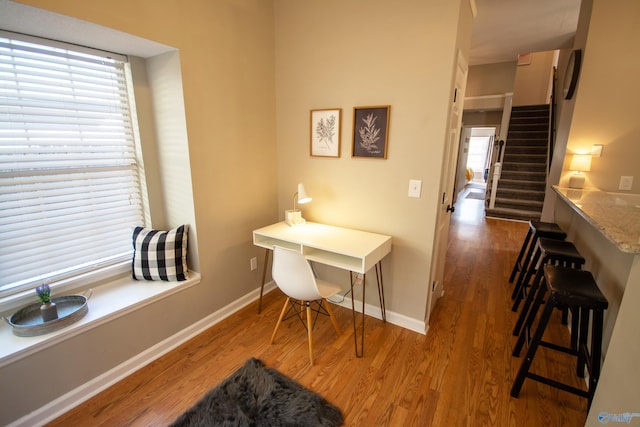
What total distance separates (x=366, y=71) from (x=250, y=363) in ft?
7.56

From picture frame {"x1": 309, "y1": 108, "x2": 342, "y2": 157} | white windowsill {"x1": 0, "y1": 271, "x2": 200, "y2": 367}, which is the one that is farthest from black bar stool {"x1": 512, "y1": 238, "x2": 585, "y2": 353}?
white windowsill {"x1": 0, "y1": 271, "x2": 200, "y2": 367}

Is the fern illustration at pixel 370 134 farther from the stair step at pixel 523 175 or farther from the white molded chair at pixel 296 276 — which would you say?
the stair step at pixel 523 175

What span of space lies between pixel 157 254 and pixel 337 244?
1.34 metres

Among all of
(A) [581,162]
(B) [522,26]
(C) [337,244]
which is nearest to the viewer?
(C) [337,244]

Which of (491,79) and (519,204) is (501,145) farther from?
(491,79)

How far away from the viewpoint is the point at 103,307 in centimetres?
180

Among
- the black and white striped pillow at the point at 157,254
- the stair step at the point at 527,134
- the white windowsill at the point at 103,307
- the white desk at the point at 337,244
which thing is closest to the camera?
the white windowsill at the point at 103,307

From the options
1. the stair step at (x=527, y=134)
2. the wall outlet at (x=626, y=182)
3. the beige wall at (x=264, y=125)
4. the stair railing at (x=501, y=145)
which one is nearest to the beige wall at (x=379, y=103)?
the beige wall at (x=264, y=125)

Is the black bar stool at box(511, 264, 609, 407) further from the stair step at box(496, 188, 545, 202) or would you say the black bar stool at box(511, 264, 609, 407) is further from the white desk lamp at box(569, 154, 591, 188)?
the stair step at box(496, 188, 545, 202)

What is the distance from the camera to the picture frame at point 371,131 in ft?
7.18

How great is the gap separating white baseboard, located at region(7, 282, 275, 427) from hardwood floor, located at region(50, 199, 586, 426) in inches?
1.7

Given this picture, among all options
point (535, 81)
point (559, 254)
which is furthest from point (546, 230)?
point (535, 81)

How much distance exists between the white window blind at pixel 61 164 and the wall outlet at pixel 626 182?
4.40 metres

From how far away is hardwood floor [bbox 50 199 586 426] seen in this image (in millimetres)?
1622
